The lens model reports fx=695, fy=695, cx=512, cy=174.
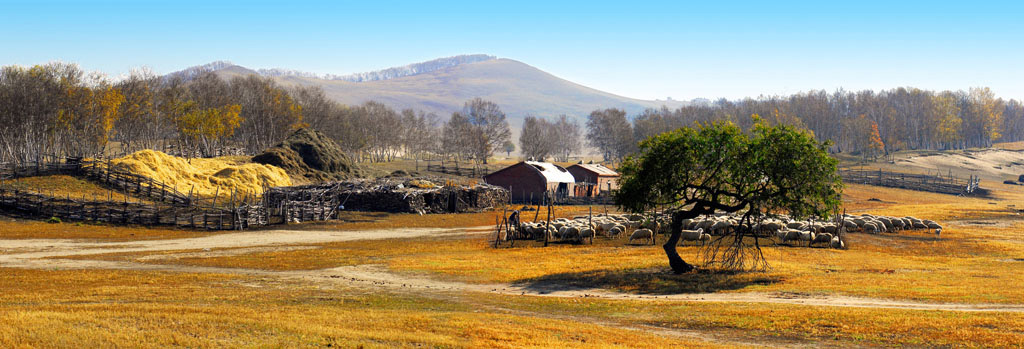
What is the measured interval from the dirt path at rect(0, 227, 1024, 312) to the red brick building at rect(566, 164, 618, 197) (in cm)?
4711

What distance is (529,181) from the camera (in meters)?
93.4

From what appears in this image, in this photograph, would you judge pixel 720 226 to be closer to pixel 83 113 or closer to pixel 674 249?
pixel 674 249

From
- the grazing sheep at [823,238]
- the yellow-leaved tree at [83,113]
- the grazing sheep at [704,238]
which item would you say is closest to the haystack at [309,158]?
the yellow-leaved tree at [83,113]

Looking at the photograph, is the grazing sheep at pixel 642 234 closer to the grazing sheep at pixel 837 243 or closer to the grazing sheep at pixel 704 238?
the grazing sheep at pixel 704 238

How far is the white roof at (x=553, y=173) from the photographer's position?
308ft

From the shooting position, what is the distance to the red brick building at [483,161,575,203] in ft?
303

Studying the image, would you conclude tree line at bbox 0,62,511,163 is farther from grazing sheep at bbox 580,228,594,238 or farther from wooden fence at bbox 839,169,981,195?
wooden fence at bbox 839,169,981,195

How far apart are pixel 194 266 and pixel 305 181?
202 ft

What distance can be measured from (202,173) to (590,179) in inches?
2092

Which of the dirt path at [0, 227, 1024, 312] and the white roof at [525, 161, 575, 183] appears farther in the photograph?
the white roof at [525, 161, 575, 183]

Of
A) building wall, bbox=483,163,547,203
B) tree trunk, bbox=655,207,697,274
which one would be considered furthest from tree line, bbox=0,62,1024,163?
building wall, bbox=483,163,547,203

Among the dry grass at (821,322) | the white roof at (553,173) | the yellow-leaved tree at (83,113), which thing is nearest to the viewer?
the dry grass at (821,322)

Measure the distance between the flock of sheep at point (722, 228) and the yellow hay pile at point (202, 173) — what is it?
38.2 m

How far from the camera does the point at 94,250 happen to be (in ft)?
133
